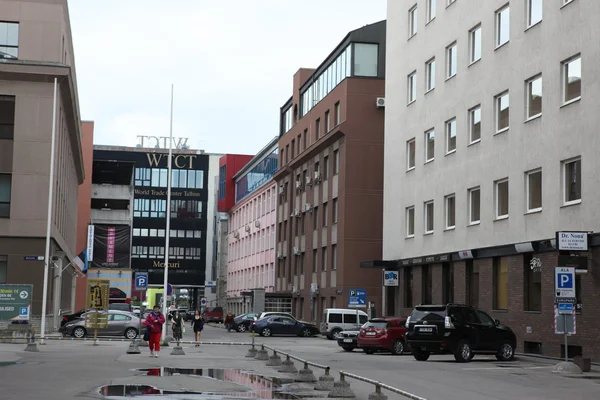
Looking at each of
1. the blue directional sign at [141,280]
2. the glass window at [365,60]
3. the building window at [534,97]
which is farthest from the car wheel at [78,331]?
the glass window at [365,60]

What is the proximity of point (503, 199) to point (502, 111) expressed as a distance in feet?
11.4

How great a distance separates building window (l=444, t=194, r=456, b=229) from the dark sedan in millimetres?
18676

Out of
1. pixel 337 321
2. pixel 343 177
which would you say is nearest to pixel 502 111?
pixel 337 321

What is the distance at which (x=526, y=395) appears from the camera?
17.8m

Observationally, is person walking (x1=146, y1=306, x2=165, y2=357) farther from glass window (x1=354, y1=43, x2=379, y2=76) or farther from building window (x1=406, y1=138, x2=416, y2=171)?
glass window (x1=354, y1=43, x2=379, y2=76)

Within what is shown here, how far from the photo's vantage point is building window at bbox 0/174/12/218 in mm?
43312

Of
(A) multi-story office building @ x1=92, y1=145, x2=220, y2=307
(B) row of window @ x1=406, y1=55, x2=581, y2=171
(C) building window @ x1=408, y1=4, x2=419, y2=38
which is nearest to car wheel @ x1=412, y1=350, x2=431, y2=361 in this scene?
(B) row of window @ x1=406, y1=55, x2=581, y2=171

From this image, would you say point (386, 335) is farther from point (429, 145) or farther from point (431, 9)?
point (431, 9)

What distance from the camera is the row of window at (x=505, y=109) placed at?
102ft

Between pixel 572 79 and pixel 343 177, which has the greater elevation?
pixel 343 177

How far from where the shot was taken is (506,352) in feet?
99.6

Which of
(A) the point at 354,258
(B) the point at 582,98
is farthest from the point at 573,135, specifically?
(A) the point at 354,258

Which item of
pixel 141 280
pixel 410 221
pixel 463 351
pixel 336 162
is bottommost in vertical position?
pixel 463 351

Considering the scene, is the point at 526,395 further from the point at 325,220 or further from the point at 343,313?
the point at 325,220
